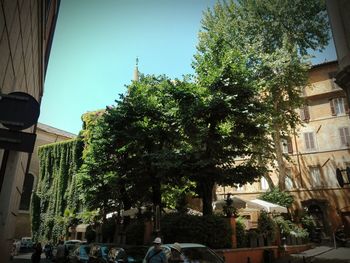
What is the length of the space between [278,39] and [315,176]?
1381 centimetres

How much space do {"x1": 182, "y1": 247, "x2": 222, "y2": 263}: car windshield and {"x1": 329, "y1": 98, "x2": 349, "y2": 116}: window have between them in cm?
2743

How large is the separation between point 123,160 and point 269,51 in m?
16.1

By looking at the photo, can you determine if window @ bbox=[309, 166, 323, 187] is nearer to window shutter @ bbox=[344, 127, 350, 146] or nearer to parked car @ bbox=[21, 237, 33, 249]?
window shutter @ bbox=[344, 127, 350, 146]

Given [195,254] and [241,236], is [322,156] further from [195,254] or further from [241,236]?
[195,254]

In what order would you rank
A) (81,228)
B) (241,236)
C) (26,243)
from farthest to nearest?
(26,243) < (81,228) < (241,236)

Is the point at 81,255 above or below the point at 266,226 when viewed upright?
below

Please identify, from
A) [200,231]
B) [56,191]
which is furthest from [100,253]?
[56,191]

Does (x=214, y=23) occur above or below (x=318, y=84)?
above

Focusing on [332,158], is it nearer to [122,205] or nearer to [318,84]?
[318,84]

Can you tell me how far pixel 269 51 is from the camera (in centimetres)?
2728

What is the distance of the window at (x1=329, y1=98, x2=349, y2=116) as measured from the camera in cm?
3133

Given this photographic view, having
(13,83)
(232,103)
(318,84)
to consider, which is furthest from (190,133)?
(318,84)

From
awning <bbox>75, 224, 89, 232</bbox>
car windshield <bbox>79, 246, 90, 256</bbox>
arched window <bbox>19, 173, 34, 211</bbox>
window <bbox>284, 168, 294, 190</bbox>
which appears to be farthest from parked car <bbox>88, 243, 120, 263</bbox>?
arched window <bbox>19, 173, 34, 211</bbox>

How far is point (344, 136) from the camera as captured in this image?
1204 inches
